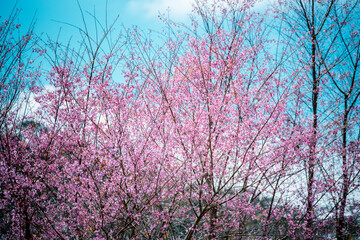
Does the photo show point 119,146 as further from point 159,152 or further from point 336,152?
point 336,152

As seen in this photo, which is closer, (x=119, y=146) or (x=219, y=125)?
(x=119, y=146)

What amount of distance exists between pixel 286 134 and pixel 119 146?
5.18 meters

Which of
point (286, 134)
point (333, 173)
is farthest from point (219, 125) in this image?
point (333, 173)

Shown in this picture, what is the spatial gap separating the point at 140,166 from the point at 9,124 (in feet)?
12.1

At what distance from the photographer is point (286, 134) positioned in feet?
22.6

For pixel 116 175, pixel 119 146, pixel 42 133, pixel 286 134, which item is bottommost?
pixel 116 175

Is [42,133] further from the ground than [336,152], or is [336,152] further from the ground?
[336,152]

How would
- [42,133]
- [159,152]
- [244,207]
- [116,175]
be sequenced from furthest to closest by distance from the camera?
[42,133] → [244,207] → [159,152] → [116,175]

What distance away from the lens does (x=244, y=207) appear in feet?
19.6

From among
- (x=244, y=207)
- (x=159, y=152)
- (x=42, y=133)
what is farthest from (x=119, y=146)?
(x=244, y=207)

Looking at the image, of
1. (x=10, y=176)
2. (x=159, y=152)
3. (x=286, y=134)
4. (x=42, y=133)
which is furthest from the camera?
(x=286, y=134)

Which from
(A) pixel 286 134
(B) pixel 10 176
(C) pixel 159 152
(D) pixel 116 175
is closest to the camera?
(B) pixel 10 176

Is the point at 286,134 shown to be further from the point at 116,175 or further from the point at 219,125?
the point at 116,175

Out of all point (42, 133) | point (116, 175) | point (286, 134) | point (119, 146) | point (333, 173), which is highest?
point (286, 134)
